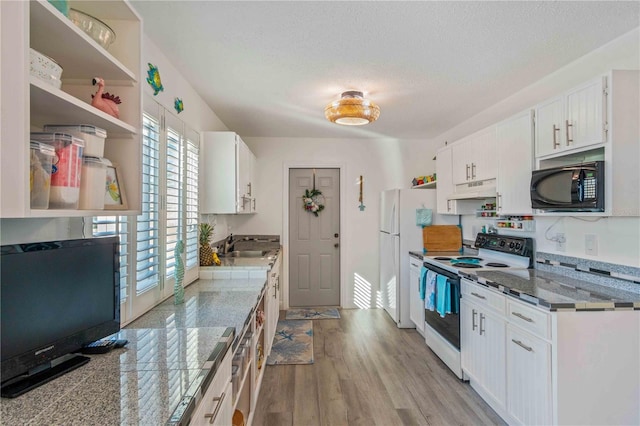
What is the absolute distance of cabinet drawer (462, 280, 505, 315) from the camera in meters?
2.14

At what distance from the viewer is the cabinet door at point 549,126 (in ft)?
6.82

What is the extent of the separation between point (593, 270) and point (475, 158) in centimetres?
133

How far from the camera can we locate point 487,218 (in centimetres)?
328

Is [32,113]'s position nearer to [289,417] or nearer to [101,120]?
[101,120]

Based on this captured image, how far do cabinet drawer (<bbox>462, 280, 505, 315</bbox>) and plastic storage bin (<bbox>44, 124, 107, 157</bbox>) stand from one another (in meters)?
2.35

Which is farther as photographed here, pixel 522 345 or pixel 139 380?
pixel 522 345

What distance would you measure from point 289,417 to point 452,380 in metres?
1.42

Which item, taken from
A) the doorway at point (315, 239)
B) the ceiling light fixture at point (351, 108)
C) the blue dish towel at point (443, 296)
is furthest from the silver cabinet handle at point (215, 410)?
the doorway at point (315, 239)

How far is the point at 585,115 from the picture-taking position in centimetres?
189

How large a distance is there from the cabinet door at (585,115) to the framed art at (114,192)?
2457 mm

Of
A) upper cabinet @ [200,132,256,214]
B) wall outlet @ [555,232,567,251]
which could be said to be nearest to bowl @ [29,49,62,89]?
upper cabinet @ [200,132,256,214]

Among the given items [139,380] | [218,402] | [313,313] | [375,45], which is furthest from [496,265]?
[139,380]

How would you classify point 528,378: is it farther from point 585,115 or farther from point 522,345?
point 585,115

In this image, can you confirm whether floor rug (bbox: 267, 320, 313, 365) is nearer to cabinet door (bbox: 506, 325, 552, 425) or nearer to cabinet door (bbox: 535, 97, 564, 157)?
cabinet door (bbox: 506, 325, 552, 425)
